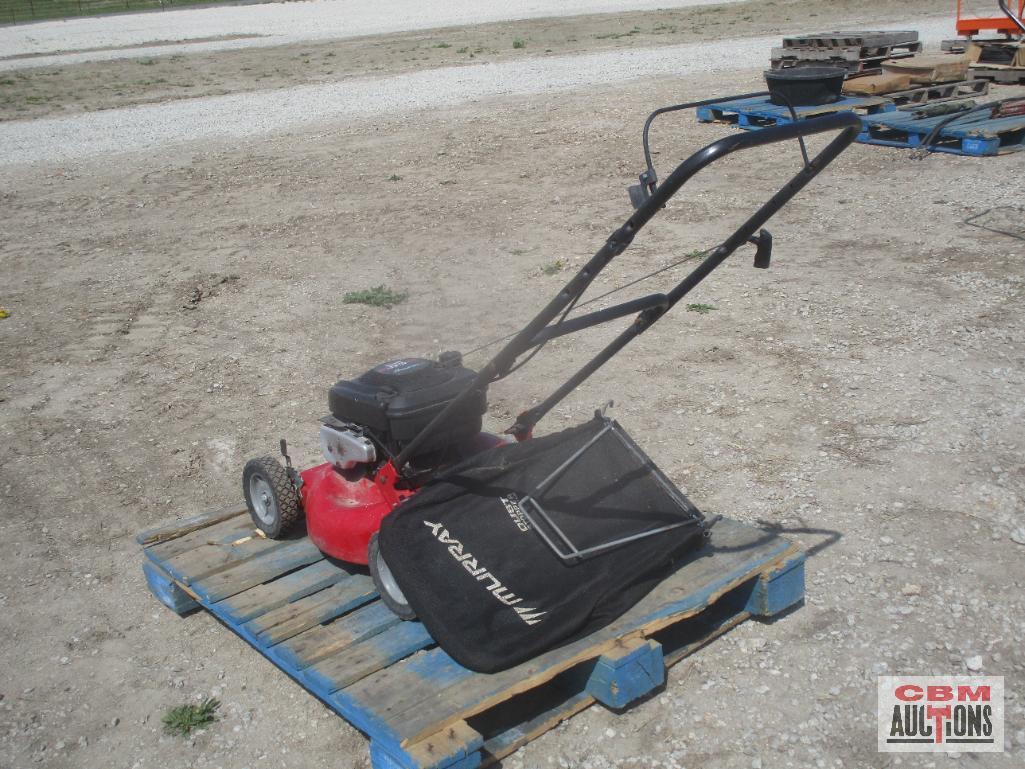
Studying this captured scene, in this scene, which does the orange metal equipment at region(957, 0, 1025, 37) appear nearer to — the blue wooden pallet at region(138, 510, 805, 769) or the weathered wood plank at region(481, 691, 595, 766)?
the blue wooden pallet at region(138, 510, 805, 769)

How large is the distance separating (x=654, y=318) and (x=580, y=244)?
4.55 metres

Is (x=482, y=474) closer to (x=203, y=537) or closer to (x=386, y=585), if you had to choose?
(x=386, y=585)

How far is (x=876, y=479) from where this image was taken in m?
4.51

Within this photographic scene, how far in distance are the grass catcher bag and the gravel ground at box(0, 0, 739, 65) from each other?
23983 millimetres

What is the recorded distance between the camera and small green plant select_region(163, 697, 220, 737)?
11.0 ft

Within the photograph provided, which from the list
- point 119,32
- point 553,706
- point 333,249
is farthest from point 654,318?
point 119,32

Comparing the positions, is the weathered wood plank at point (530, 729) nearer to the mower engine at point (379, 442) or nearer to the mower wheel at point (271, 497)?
the mower engine at point (379, 442)

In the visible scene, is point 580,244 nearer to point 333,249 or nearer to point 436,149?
point 333,249

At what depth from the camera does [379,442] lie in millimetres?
3633

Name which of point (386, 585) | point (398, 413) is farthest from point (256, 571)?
point (398, 413)

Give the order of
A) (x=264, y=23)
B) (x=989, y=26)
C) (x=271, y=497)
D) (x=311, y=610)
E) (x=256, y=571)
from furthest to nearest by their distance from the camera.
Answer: (x=264, y=23), (x=989, y=26), (x=271, y=497), (x=256, y=571), (x=311, y=610)

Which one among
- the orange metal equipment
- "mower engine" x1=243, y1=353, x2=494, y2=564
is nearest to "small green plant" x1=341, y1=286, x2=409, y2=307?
"mower engine" x1=243, y1=353, x2=494, y2=564

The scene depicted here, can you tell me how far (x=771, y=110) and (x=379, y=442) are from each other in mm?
8375

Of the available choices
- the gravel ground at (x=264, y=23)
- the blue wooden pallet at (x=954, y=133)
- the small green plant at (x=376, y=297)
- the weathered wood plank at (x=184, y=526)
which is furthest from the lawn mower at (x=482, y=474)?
the gravel ground at (x=264, y=23)
